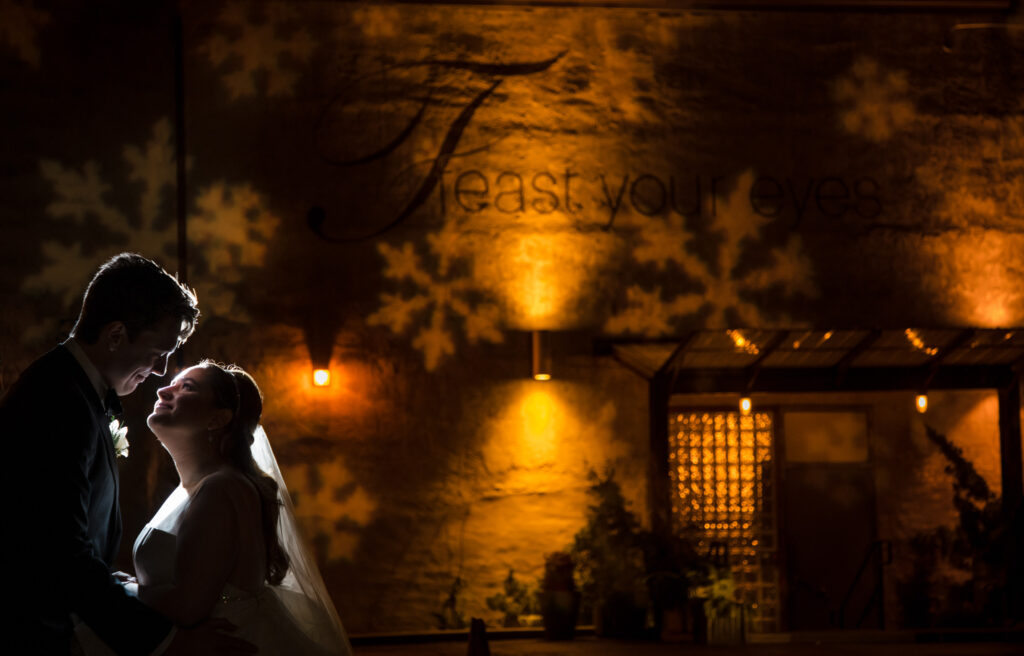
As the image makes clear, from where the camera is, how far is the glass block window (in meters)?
12.0

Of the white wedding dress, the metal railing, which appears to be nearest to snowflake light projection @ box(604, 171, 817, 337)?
the metal railing

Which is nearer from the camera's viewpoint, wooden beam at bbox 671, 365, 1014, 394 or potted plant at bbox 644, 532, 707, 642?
potted plant at bbox 644, 532, 707, 642

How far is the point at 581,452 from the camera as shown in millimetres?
10734

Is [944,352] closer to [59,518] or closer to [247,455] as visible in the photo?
[247,455]

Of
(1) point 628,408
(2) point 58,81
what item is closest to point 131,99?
(2) point 58,81

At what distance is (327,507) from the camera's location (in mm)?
10406

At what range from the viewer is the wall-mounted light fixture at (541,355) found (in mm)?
10484

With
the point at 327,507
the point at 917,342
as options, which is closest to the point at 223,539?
the point at 327,507

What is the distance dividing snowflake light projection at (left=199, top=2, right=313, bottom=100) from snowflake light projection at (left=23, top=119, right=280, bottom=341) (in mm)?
765

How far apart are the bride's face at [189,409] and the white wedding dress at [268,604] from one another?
20cm

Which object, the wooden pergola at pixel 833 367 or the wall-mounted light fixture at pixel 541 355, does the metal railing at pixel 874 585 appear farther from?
the wall-mounted light fixture at pixel 541 355

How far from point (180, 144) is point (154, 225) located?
757 mm

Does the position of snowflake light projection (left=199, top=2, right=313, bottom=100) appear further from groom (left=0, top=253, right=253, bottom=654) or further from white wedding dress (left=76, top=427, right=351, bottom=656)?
groom (left=0, top=253, right=253, bottom=654)

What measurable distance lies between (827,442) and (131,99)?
7726 mm
